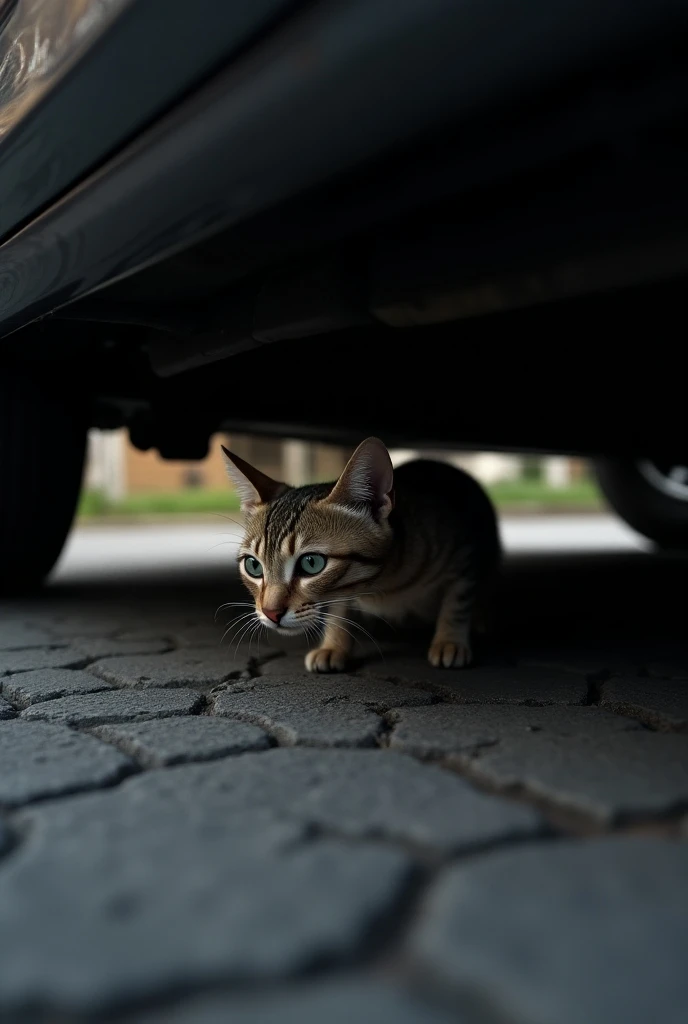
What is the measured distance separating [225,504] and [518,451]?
10.0 meters

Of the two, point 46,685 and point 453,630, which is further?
point 453,630

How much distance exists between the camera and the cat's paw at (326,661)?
2094 millimetres

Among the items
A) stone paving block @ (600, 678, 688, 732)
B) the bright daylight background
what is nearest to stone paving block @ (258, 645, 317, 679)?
the bright daylight background

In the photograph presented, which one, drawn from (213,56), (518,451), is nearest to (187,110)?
(213,56)

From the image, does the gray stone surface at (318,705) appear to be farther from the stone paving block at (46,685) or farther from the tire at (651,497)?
the tire at (651,497)

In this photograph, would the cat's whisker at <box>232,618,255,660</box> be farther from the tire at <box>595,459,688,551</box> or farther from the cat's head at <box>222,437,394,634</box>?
the tire at <box>595,459,688,551</box>

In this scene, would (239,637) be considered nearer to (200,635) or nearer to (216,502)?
(200,635)

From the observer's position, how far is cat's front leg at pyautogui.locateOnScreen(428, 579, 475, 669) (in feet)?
7.03

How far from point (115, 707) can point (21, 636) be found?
1007 millimetres

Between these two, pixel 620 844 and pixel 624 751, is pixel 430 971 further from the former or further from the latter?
pixel 624 751

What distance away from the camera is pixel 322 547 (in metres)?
2.01

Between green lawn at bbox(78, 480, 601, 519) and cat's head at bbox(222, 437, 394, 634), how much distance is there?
357 inches

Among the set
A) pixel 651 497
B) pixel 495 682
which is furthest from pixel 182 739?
pixel 651 497

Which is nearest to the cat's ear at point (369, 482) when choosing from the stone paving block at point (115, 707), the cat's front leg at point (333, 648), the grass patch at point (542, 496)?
the cat's front leg at point (333, 648)
